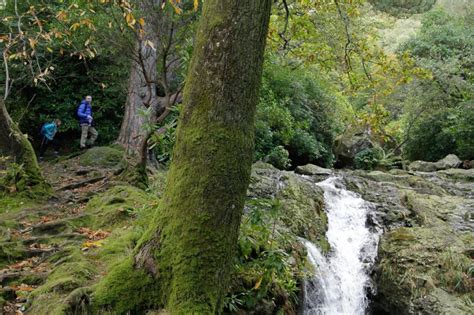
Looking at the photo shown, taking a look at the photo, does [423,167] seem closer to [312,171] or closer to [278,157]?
[312,171]

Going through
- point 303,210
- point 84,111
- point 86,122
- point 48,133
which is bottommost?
point 303,210

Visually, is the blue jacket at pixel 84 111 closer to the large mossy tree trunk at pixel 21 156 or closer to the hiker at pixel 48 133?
the hiker at pixel 48 133

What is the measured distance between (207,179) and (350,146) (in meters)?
16.6

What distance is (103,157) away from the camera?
11.7m

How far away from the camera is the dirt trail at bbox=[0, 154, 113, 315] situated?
437 cm

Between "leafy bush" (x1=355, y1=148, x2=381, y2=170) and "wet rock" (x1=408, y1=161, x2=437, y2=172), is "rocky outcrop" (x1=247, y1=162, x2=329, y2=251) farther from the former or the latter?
"leafy bush" (x1=355, y1=148, x2=381, y2=170)

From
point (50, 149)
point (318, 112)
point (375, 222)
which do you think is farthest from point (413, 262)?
point (318, 112)

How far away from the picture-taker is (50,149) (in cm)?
1440

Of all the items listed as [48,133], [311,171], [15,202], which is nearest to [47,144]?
[48,133]

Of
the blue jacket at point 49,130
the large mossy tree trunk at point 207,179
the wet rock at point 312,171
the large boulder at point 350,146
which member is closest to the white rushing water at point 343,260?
the wet rock at point 312,171

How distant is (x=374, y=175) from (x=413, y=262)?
743 cm

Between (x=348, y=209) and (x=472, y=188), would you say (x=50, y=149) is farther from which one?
(x=472, y=188)

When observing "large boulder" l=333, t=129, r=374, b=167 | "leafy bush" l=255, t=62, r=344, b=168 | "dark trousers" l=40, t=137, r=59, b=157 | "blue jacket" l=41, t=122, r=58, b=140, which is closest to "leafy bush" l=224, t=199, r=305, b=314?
"leafy bush" l=255, t=62, r=344, b=168

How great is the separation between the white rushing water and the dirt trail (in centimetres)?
347
